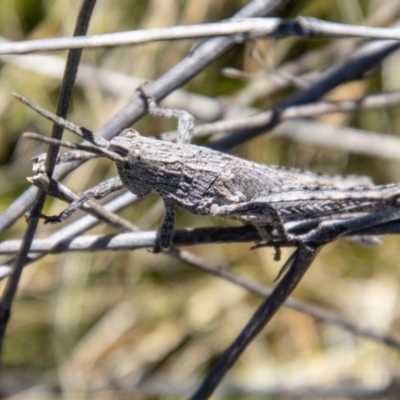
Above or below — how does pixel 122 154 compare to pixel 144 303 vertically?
below

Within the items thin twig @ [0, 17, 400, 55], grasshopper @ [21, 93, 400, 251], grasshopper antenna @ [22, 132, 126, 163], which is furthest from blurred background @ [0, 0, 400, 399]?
thin twig @ [0, 17, 400, 55]

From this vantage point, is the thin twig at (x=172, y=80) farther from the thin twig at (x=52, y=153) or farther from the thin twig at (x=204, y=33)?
the thin twig at (x=204, y=33)

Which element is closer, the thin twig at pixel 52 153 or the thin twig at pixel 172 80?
the thin twig at pixel 52 153

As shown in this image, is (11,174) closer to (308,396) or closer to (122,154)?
(308,396)

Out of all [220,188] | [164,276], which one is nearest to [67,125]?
[220,188]

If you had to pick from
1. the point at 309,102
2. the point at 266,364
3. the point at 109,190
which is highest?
the point at 309,102

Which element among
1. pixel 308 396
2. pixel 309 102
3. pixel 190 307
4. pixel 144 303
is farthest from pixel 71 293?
pixel 309 102

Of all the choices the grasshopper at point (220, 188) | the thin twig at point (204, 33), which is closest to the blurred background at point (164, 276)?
the grasshopper at point (220, 188)

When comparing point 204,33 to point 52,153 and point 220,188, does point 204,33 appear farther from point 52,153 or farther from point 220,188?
point 220,188
